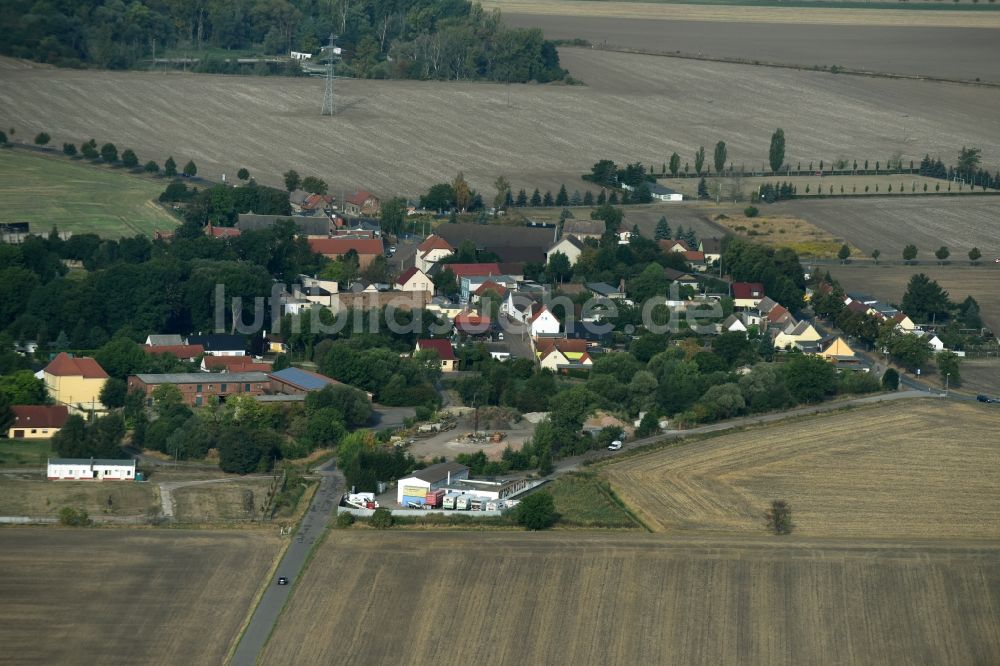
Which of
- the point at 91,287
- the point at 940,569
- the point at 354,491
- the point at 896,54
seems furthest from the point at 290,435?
the point at 896,54

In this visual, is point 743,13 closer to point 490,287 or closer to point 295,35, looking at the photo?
point 295,35

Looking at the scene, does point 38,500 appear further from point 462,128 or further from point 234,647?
point 462,128

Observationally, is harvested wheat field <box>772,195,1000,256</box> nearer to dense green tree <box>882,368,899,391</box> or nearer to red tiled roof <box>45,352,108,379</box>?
A: dense green tree <box>882,368,899,391</box>

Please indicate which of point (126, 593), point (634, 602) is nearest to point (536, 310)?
point (634, 602)

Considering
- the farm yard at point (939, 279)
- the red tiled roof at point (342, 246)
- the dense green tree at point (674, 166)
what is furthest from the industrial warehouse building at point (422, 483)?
the dense green tree at point (674, 166)

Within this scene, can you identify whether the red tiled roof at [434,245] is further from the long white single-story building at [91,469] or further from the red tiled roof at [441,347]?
the long white single-story building at [91,469]
